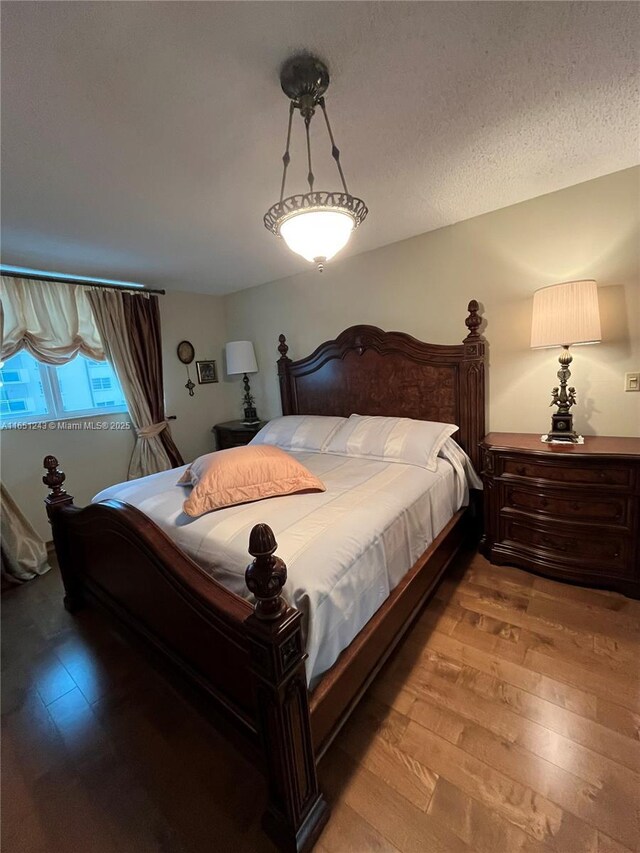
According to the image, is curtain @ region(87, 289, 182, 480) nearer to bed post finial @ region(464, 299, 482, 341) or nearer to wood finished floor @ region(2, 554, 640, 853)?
wood finished floor @ region(2, 554, 640, 853)

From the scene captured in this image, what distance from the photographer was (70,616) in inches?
81.2

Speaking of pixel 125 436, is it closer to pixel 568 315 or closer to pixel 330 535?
pixel 330 535

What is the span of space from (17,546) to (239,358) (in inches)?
94.2

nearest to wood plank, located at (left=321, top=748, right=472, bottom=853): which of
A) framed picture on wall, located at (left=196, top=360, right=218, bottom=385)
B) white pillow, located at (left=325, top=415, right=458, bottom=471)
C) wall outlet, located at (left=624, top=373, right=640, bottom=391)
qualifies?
white pillow, located at (left=325, top=415, right=458, bottom=471)

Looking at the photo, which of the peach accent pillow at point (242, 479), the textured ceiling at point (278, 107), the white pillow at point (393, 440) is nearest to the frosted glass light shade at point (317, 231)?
the textured ceiling at point (278, 107)

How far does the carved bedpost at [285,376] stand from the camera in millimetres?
3457

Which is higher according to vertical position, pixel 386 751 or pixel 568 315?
pixel 568 315

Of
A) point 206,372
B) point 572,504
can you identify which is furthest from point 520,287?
point 206,372

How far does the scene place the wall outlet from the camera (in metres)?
2.00

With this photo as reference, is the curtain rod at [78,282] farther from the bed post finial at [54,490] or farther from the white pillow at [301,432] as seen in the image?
the white pillow at [301,432]

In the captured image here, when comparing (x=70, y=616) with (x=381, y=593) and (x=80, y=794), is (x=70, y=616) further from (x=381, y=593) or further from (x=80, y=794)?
(x=381, y=593)

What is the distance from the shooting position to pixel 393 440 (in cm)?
236

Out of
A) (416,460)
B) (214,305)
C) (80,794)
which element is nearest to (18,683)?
(80,794)

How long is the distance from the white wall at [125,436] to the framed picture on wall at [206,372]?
58mm
